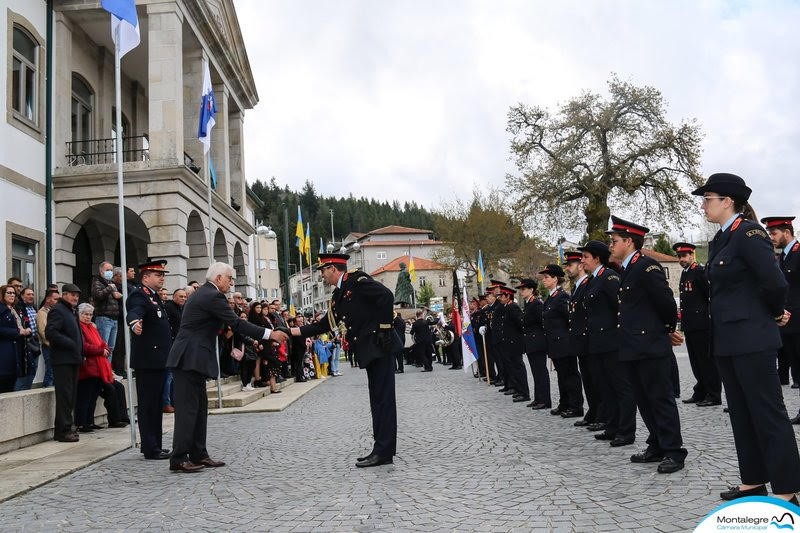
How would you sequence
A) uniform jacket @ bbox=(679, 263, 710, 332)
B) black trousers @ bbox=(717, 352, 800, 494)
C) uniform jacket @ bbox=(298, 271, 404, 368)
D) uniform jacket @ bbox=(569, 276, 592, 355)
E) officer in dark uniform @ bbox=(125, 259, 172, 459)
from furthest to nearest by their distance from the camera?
uniform jacket @ bbox=(679, 263, 710, 332), uniform jacket @ bbox=(569, 276, 592, 355), officer in dark uniform @ bbox=(125, 259, 172, 459), uniform jacket @ bbox=(298, 271, 404, 368), black trousers @ bbox=(717, 352, 800, 494)

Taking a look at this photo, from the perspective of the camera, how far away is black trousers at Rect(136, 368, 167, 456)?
25.9 feet

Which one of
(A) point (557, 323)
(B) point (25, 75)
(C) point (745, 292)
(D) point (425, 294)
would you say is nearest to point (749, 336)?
(C) point (745, 292)

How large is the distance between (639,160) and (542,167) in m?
5.76

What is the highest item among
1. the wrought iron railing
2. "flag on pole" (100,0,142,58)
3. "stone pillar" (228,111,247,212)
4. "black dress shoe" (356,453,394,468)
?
"stone pillar" (228,111,247,212)

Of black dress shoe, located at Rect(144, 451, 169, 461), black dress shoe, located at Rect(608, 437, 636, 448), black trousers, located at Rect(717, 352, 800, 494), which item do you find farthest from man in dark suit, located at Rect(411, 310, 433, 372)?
black trousers, located at Rect(717, 352, 800, 494)

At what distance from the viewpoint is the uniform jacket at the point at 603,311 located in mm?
7672

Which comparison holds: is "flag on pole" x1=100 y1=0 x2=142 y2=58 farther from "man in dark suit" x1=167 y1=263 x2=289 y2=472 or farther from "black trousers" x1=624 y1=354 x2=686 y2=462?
"black trousers" x1=624 y1=354 x2=686 y2=462

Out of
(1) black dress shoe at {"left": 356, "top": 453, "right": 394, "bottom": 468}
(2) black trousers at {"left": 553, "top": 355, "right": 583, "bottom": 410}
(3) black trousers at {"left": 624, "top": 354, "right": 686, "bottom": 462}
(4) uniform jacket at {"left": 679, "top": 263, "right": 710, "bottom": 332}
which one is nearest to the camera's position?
(3) black trousers at {"left": 624, "top": 354, "right": 686, "bottom": 462}

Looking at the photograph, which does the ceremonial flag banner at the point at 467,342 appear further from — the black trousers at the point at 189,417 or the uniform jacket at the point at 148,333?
the black trousers at the point at 189,417

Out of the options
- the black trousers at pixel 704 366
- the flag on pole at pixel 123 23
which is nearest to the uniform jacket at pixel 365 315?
the black trousers at pixel 704 366

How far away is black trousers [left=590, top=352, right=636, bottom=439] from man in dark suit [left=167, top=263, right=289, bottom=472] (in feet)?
11.6

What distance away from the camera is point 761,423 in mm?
4574

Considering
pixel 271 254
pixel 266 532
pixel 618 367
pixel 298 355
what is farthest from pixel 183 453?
pixel 271 254

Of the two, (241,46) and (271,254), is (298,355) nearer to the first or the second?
(241,46)
